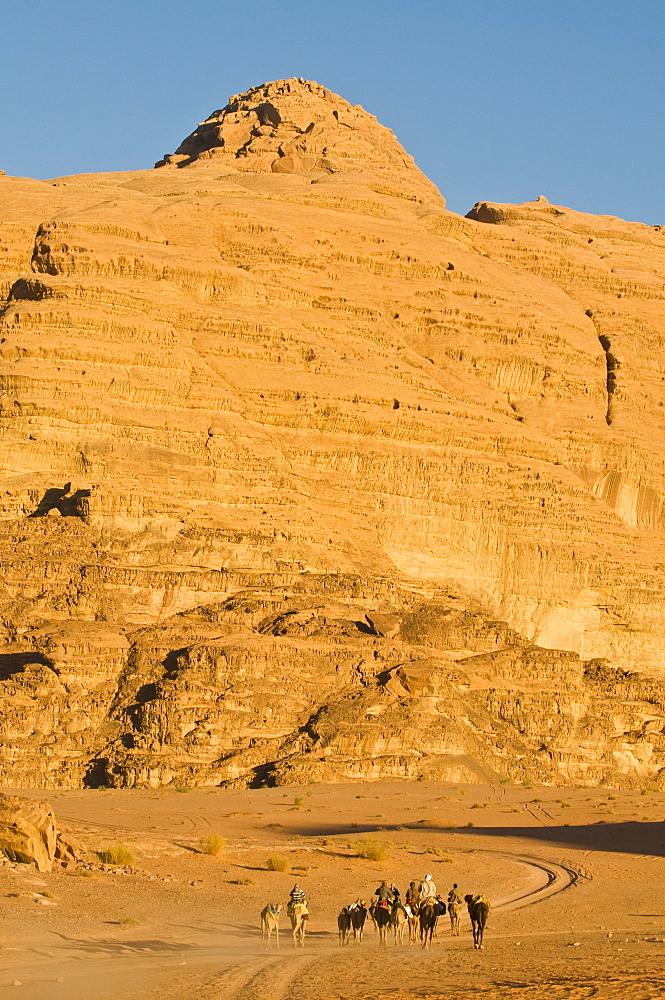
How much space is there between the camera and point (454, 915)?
30672mm

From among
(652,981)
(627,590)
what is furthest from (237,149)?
(652,981)

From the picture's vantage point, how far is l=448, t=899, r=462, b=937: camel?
30688mm

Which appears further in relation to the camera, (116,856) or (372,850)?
(372,850)

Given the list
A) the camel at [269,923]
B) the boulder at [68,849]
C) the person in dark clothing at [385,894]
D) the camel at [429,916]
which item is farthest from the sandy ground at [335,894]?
the boulder at [68,849]

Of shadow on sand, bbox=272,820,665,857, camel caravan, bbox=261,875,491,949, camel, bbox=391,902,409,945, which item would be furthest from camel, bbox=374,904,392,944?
shadow on sand, bbox=272,820,665,857

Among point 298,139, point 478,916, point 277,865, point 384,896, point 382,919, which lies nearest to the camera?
point 478,916

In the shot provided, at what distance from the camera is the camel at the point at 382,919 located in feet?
94.2

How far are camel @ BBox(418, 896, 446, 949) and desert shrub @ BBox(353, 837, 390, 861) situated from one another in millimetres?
11668

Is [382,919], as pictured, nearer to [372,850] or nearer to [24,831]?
[24,831]

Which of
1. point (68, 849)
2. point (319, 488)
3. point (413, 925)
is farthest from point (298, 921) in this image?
point (319, 488)

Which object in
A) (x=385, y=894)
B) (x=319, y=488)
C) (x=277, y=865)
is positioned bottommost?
(x=385, y=894)

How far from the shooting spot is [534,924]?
32.0 meters

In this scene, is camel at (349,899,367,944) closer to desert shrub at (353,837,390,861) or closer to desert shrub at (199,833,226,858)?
desert shrub at (199,833,226,858)

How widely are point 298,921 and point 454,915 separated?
3817 mm
